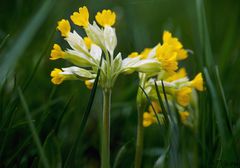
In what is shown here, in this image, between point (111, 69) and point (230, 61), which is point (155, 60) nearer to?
point (111, 69)

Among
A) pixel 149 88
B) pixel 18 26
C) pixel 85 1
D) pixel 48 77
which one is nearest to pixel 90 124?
pixel 48 77

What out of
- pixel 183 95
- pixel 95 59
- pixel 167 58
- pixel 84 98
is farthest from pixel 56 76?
pixel 84 98

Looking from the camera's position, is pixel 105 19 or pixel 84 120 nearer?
pixel 84 120

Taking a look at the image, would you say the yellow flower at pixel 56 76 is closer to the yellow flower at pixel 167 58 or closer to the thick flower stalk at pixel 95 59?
the thick flower stalk at pixel 95 59

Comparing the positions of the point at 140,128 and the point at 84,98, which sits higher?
the point at 84,98

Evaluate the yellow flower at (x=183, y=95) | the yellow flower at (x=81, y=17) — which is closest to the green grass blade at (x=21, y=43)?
the yellow flower at (x=81, y=17)

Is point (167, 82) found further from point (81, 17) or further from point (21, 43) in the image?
point (21, 43)

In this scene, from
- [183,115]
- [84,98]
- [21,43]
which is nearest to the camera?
[21,43]
